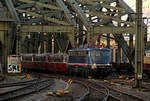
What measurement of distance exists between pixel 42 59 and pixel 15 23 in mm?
7421

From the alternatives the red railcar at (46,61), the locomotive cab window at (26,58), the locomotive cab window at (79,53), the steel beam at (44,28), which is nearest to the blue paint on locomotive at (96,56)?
the locomotive cab window at (79,53)

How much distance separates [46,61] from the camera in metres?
41.0

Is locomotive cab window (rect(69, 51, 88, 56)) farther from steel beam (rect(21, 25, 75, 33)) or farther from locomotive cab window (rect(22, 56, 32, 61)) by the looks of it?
locomotive cab window (rect(22, 56, 32, 61))

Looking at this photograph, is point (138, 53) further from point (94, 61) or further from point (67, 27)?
point (67, 27)

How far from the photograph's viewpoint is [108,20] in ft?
145

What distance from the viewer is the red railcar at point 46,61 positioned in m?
35.7

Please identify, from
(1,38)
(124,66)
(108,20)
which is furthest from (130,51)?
(1,38)

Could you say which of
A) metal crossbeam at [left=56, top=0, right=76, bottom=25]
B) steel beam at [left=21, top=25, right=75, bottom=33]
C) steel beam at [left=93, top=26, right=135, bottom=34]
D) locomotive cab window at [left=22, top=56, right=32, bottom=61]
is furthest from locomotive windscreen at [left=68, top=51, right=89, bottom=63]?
locomotive cab window at [left=22, top=56, right=32, bottom=61]

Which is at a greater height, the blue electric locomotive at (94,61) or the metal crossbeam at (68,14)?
the metal crossbeam at (68,14)

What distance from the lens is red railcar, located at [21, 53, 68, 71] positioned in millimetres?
35688

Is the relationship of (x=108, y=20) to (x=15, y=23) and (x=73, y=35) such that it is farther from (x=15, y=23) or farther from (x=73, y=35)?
(x=15, y=23)

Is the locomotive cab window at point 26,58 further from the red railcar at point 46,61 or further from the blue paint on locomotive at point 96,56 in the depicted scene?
the blue paint on locomotive at point 96,56

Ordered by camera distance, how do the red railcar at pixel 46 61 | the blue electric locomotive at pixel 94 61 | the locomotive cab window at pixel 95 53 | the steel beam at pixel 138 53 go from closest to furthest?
1. the steel beam at pixel 138 53
2. the blue electric locomotive at pixel 94 61
3. the locomotive cab window at pixel 95 53
4. the red railcar at pixel 46 61

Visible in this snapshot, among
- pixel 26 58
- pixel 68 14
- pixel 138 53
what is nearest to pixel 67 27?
pixel 68 14
